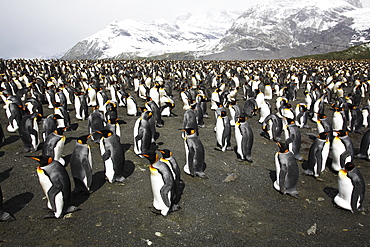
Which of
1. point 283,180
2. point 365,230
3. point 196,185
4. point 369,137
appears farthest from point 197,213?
point 369,137

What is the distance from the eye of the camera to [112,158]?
4.95m

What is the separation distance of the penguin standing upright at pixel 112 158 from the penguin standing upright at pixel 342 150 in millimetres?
5206

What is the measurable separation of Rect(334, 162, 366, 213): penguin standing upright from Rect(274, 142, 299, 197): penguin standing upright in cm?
79

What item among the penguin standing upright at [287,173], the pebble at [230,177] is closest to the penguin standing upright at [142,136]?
the pebble at [230,177]

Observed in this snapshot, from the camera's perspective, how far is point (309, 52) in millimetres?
123750

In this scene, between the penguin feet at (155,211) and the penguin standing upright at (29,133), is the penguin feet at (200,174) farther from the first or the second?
the penguin standing upright at (29,133)

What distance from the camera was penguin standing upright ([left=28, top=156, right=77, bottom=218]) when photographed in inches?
150

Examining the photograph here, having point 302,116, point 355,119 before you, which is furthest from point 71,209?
point 355,119

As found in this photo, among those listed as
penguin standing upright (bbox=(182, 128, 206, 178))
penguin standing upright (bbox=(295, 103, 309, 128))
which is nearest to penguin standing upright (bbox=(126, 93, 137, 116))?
penguin standing upright (bbox=(182, 128, 206, 178))

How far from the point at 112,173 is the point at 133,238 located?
1.78m

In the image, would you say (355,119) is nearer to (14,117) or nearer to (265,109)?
(265,109)

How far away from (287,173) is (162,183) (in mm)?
2634

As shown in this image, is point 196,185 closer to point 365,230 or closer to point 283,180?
point 283,180

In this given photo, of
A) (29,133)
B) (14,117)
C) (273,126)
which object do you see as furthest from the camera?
(14,117)
